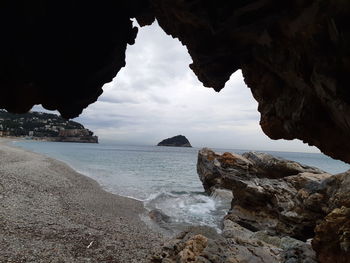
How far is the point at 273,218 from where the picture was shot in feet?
53.8

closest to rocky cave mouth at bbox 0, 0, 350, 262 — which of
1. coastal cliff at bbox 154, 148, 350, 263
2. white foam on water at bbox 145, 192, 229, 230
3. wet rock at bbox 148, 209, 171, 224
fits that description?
coastal cliff at bbox 154, 148, 350, 263

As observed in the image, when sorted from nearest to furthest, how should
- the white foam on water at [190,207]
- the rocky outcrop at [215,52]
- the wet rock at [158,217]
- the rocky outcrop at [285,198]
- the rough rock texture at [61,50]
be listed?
the rocky outcrop at [215,52], the rocky outcrop at [285,198], the rough rock texture at [61,50], the wet rock at [158,217], the white foam on water at [190,207]

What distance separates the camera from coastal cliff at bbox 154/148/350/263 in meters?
6.91

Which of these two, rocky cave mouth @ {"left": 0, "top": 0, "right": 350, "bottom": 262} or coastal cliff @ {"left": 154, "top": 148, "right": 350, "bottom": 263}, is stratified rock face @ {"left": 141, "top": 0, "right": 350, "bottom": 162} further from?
coastal cliff @ {"left": 154, "top": 148, "right": 350, "bottom": 263}

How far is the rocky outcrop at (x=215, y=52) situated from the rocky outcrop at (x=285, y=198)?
2.52 metres

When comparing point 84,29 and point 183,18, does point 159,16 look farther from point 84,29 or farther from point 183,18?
point 84,29

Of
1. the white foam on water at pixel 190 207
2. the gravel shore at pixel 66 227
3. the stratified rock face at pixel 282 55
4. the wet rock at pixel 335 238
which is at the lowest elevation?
the white foam on water at pixel 190 207

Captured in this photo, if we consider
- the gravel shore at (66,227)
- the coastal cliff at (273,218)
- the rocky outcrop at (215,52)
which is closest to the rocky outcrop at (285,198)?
the coastal cliff at (273,218)

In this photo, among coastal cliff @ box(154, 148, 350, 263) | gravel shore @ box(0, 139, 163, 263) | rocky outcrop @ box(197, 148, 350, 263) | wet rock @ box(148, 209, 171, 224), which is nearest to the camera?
rocky outcrop @ box(197, 148, 350, 263)

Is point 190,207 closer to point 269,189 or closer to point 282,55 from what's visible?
point 269,189

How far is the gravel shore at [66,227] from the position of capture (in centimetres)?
1083

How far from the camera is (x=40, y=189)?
2156 centimetres

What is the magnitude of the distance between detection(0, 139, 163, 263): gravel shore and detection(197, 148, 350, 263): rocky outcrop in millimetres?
6269

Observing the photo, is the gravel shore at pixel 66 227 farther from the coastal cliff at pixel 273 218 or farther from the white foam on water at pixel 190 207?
the coastal cliff at pixel 273 218
